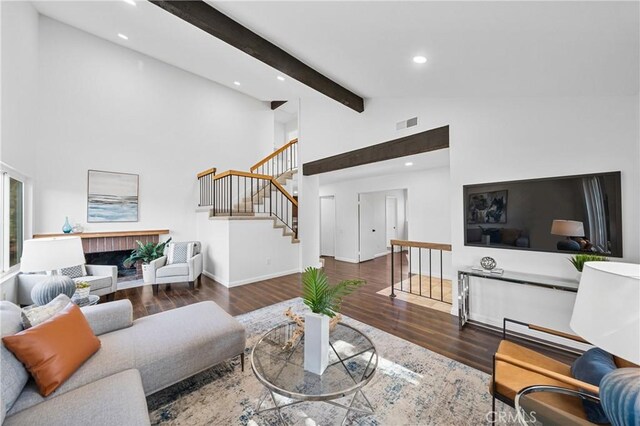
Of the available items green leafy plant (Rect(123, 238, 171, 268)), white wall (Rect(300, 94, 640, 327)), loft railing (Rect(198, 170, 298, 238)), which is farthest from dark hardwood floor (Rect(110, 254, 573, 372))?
loft railing (Rect(198, 170, 298, 238))

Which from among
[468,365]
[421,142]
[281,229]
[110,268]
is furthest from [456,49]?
[110,268]

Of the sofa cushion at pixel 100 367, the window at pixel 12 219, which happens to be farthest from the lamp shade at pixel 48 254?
the window at pixel 12 219

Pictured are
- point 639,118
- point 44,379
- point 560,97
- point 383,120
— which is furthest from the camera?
point 383,120

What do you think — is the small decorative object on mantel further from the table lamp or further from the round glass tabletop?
the table lamp

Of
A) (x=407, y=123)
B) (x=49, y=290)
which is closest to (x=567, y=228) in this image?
(x=407, y=123)

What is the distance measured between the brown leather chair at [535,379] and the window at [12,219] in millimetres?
5038

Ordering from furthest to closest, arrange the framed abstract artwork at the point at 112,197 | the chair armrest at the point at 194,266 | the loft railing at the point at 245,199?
the loft railing at the point at 245,199, the framed abstract artwork at the point at 112,197, the chair armrest at the point at 194,266

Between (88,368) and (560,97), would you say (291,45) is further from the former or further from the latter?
(88,368)

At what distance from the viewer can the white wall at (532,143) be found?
2.24 metres

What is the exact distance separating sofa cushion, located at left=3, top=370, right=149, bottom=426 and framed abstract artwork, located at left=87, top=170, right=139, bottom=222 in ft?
16.1

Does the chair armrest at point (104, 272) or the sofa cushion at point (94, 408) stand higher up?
the chair armrest at point (104, 272)

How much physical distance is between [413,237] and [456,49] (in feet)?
14.2

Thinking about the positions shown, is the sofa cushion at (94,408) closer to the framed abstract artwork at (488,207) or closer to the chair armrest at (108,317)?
the chair armrest at (108,317)

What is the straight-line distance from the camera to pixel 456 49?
86.0 inches
